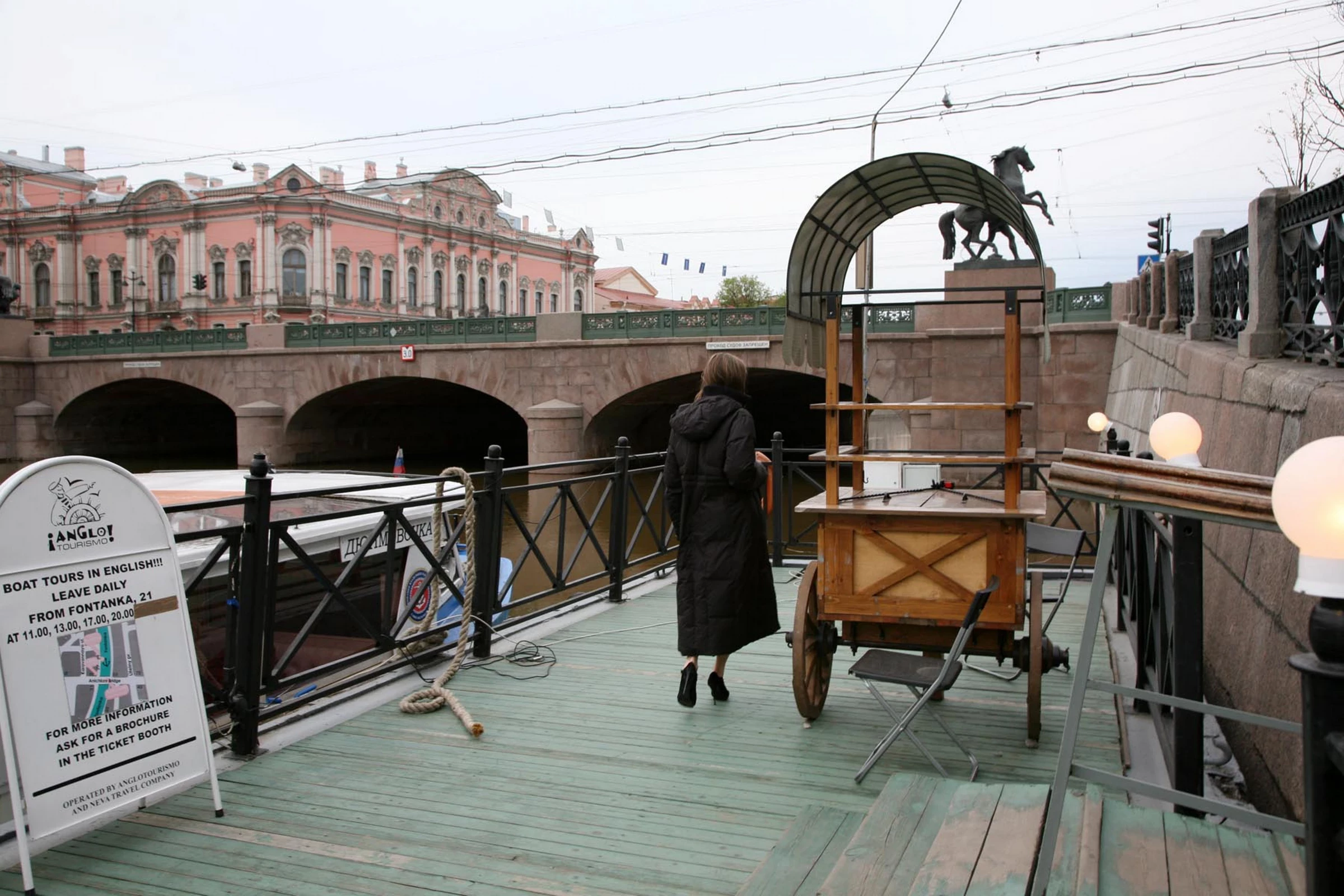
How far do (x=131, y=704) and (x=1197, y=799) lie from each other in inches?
146

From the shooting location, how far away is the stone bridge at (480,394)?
67.0 ft

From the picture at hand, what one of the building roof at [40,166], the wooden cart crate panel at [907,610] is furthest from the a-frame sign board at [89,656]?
the building roof at [40,166]

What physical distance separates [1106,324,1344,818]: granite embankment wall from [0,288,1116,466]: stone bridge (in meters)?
13.3

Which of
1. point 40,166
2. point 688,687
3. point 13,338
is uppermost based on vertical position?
point 40,166

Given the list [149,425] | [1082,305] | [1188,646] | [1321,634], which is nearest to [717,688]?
[1188,646]

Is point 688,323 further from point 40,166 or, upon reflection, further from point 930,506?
point 40,166

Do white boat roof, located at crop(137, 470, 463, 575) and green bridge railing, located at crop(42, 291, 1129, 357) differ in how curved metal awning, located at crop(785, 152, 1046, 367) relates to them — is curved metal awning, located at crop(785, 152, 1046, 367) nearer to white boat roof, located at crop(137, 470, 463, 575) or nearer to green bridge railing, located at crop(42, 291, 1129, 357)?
white boat roof, located at crop(137, 470, 463, 575)

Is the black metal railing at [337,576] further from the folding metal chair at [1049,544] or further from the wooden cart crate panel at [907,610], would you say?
the folding metal chair at [1049,544]

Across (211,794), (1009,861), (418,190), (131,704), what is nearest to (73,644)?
(131,704)

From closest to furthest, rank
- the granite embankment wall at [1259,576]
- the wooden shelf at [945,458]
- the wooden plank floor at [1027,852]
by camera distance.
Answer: the wooden plank floor at [1027,852] → the granite embankment wall at [1259,576] → the wooden shelf at [945,458]

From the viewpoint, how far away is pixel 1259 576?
4.18m

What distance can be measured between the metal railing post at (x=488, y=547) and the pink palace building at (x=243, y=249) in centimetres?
4845

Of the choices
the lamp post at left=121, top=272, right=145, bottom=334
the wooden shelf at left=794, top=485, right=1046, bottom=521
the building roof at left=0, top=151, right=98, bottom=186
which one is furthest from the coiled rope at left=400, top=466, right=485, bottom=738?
the building roof at left=0, top=151, right=98, bottom=186

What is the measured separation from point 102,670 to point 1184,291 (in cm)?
1157
